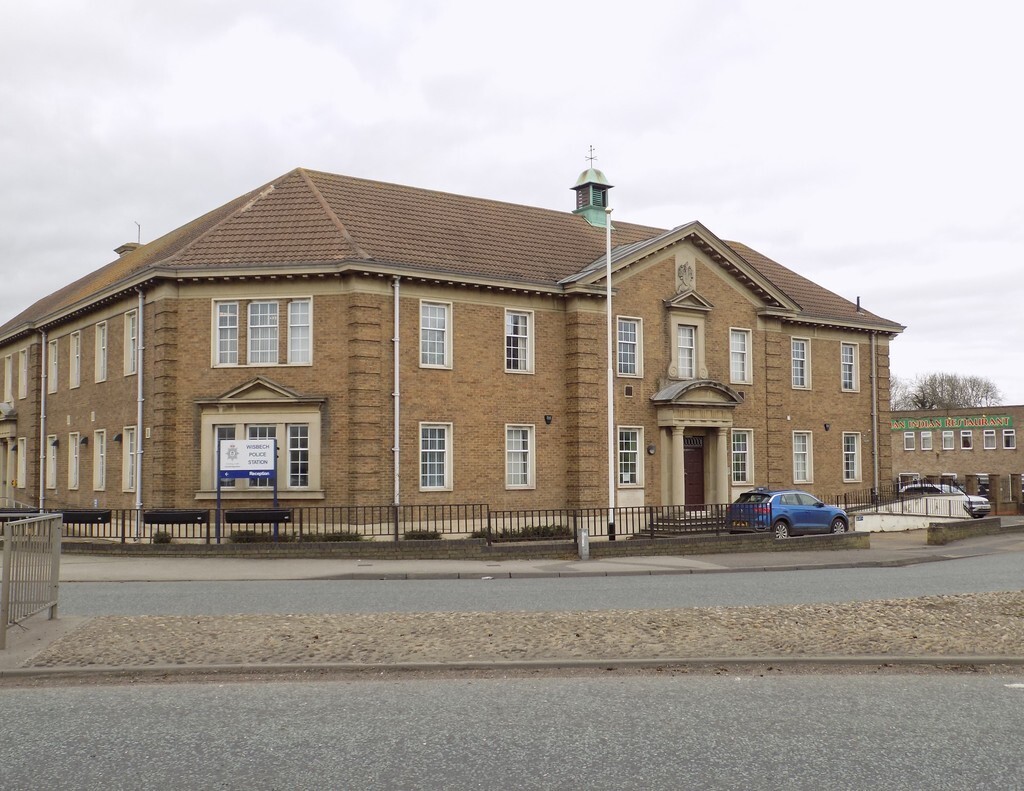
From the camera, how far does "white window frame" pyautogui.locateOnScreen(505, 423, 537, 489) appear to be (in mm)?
31125

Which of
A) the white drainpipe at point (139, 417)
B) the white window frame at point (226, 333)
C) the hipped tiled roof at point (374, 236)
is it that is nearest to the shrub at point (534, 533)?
the hipped tiled roof at point (374, 236)

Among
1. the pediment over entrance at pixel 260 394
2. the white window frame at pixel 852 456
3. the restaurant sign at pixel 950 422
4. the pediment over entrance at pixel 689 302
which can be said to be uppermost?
the pediment over entrance at pixel 689 302

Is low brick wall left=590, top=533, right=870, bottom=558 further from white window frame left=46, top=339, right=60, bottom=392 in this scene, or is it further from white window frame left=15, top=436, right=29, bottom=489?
white window frame left=15, top=436, right=29, bottom=489

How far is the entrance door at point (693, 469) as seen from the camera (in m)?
34.6

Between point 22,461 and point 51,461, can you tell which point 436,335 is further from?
point 22,461

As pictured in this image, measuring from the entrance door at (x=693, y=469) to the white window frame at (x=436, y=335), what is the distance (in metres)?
9.54

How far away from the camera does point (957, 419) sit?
72.3 meters

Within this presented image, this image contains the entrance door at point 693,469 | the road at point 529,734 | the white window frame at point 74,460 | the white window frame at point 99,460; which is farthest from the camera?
the white window frame at point 74,460

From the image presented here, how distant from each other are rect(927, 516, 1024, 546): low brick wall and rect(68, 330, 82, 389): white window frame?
29102 millimetres

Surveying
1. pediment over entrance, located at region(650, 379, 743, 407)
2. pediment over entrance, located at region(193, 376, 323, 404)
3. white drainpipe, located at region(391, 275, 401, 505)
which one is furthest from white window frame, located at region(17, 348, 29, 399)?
pediment over entrance, located at region(650, 379, 743, 407)

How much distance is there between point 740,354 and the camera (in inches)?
1428

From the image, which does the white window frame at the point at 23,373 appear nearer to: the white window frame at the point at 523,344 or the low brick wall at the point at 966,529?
the white window frame at the point at 523,344

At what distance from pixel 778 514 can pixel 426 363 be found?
11.0 m

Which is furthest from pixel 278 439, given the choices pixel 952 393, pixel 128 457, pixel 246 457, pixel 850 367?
pixel 952 393
